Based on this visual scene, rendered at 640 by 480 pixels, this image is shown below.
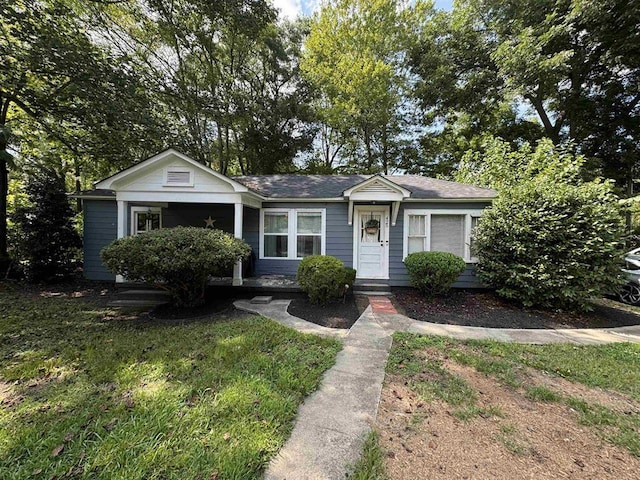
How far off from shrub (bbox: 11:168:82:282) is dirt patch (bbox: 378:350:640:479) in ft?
33.7

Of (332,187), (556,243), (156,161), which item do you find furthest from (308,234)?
(556,243)

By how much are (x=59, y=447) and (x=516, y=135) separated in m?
20.5

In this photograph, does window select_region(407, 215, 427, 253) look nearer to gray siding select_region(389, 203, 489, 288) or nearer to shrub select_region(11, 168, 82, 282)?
gray siding select_region(389, 203, 489, 288)

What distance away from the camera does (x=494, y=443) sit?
2.16m

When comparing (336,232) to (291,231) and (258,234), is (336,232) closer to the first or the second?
(291,231)

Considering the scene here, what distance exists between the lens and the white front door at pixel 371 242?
7.90 metres

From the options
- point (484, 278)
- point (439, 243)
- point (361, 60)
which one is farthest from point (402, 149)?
point (484, 278)

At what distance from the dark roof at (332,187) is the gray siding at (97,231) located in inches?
166

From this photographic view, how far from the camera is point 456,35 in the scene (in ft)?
47.3

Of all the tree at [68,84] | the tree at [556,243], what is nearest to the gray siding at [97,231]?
the tree at [68,84]

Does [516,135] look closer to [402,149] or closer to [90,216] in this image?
[402,149]

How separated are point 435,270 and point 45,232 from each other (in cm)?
1105

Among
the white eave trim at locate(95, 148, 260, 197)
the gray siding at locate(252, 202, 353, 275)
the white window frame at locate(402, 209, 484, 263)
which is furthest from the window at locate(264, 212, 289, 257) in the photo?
the white window frame at locate(402, 209, 484, 263)

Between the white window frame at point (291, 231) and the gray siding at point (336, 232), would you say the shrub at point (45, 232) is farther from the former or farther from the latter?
the gray siding at point (336, 232)
